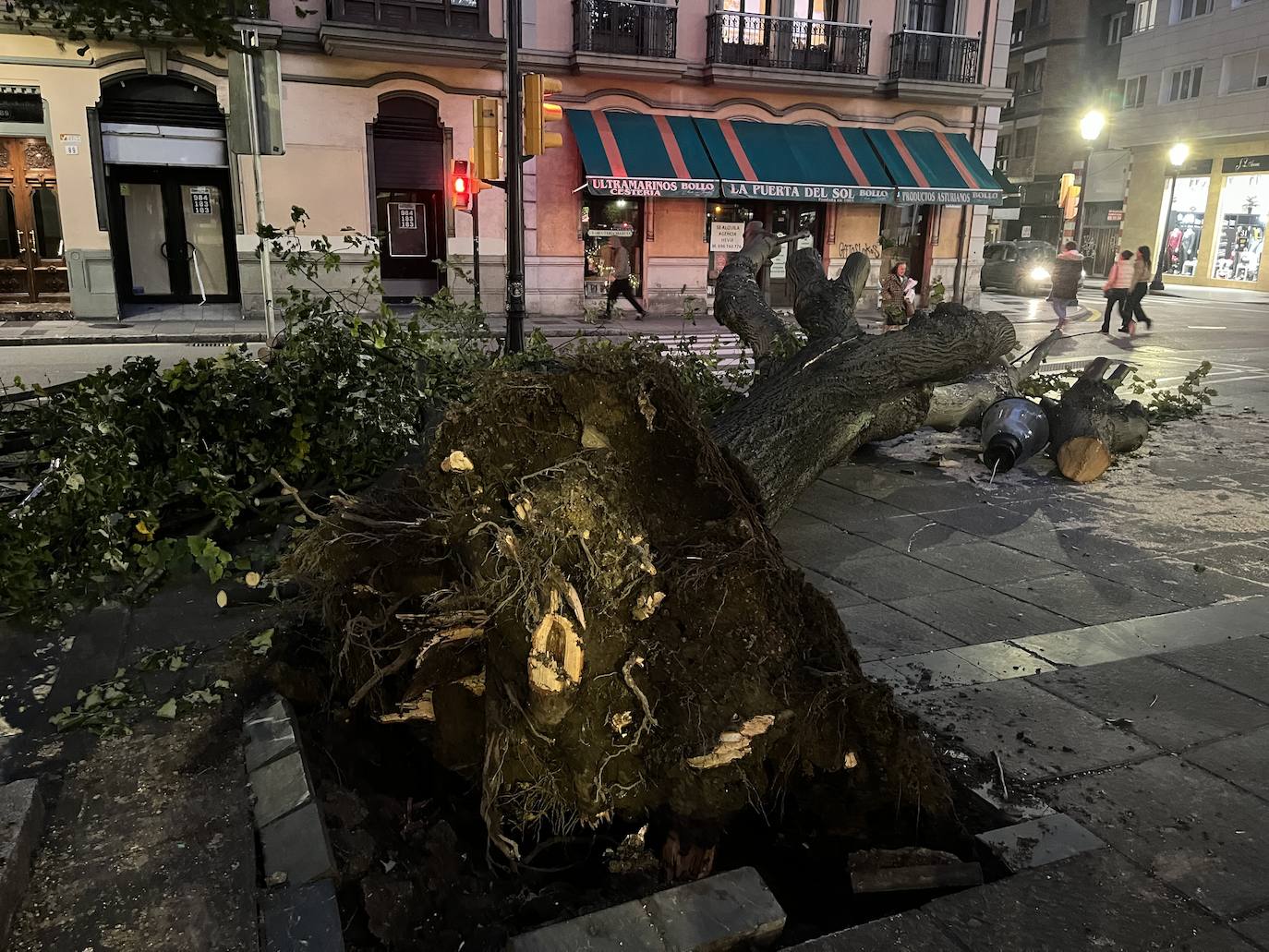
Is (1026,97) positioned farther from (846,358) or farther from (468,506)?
(468,506)

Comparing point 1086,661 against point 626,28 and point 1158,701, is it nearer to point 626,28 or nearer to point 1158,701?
point 1158,701

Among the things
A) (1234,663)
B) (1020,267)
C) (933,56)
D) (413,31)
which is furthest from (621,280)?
(1020,267)

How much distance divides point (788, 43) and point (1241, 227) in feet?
78.7

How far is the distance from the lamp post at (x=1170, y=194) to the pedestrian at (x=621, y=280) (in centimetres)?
2429

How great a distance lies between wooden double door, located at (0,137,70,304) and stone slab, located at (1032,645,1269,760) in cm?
1887

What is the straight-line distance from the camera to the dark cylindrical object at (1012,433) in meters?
7.44

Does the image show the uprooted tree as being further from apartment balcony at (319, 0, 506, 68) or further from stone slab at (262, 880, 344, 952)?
apartment balcony at (319, 0, 506, 68)

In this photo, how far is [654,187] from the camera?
1858 cm

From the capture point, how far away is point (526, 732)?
2.96 meters

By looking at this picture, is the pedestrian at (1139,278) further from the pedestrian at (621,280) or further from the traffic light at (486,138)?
the traffic light at (486,138)

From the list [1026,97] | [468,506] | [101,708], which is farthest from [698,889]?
[1026,97]

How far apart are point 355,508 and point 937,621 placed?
299 cm

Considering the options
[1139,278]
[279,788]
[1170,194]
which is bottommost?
[279,788]

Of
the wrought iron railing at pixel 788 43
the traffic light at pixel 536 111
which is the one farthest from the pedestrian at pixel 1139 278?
the traffic light at pixel 536 111
